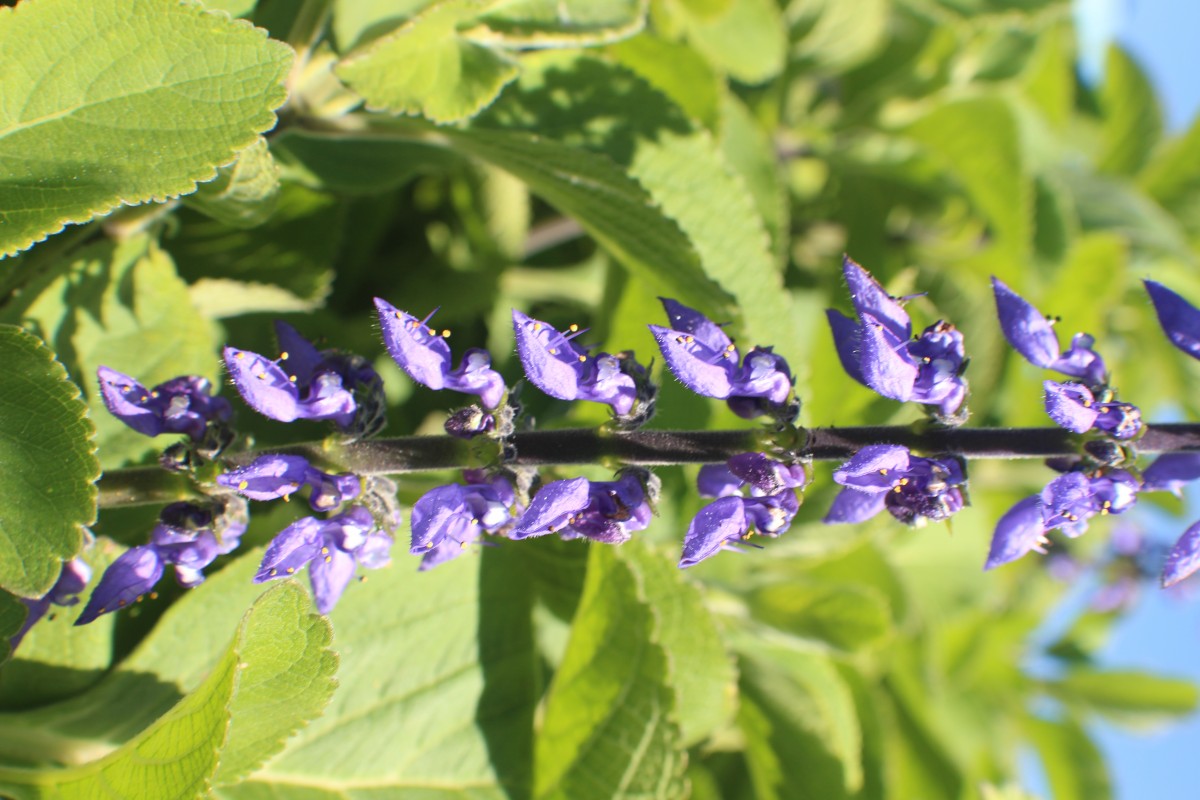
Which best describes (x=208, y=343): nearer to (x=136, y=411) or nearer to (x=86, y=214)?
(x=136, y=411)

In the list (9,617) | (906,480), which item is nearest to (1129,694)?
(906,480)

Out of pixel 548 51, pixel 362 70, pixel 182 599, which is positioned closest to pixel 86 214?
pixel 362 70

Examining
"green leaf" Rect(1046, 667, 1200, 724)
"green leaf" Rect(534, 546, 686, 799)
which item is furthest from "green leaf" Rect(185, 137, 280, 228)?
"green leaf" Rect(1046, 667, 1200, 724)

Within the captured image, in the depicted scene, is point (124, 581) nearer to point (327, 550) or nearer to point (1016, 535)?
point (327, 550)

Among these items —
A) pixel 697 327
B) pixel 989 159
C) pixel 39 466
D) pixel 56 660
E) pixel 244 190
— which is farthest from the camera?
pixel 989 159

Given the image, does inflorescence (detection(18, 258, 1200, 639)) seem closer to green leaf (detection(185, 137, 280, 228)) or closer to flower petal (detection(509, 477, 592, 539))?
flower petal (detection(509, 477, 592, 539))

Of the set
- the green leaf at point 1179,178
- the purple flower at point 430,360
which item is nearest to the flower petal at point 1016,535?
the purple flower at point 430,360
